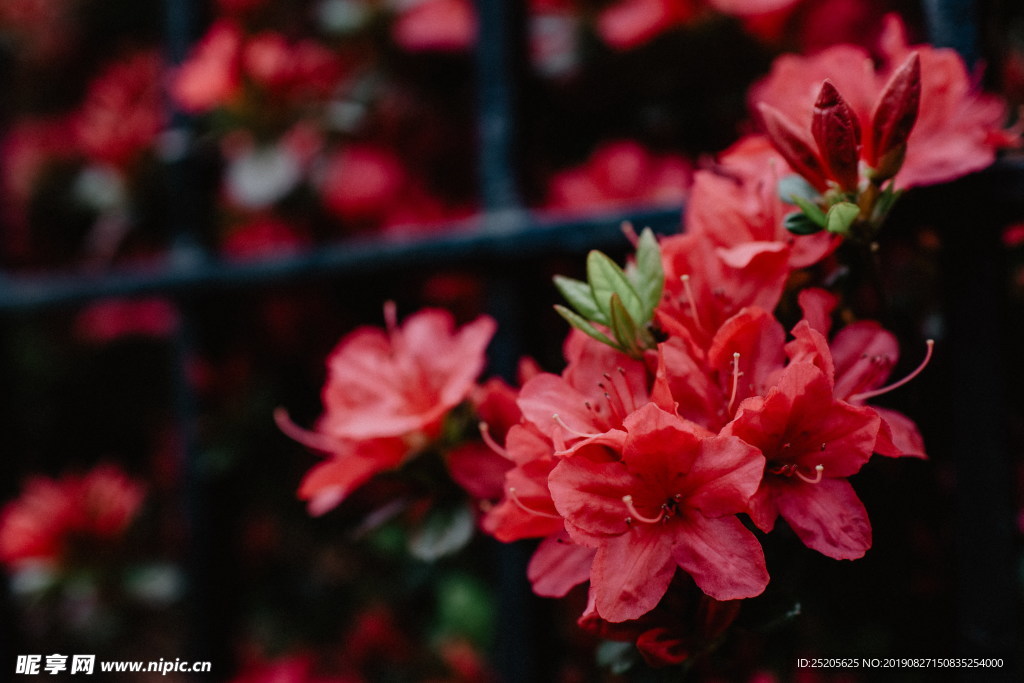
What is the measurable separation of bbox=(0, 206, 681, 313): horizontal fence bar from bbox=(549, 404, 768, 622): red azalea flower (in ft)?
1.24

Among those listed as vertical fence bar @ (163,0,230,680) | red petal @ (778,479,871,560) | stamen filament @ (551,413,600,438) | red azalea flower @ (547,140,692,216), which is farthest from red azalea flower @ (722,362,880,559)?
vertical fence bar @ (163,0,230,680)

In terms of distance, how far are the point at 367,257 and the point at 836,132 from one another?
682mm

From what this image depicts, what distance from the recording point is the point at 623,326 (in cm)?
62

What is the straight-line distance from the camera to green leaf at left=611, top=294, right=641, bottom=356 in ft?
2.02

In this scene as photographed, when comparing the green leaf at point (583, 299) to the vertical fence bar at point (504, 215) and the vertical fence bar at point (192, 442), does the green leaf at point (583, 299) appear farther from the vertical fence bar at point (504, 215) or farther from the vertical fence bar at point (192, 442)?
the vertical fence bar at point (192, 442)

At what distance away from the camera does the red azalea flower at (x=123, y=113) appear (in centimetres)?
176

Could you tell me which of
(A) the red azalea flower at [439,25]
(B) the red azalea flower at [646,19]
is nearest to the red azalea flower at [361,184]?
(A) the red azalea flower at [439,25]

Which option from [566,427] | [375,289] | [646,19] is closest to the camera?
[566,427]

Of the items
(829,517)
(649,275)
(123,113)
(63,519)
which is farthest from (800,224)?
(123,113)

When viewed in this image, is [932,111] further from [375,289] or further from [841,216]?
[375,289]

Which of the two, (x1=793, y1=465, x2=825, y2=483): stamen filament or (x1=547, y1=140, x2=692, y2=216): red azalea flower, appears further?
(x1=547, y1=140, x2=692, y2=216): red azalea flower

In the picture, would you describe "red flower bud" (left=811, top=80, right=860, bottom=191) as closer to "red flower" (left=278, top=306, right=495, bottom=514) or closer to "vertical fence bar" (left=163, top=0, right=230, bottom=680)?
"red flower" (left=278, top=306, right=495, bottom=514)

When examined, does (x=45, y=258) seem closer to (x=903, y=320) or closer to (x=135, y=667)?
(x=135, y=667)

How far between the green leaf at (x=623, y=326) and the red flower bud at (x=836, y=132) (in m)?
0.21
